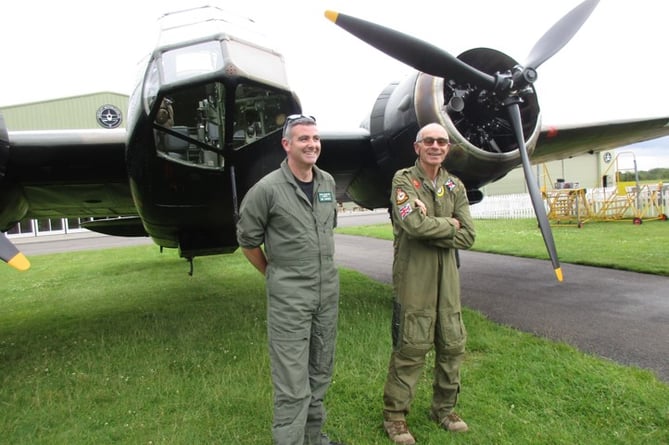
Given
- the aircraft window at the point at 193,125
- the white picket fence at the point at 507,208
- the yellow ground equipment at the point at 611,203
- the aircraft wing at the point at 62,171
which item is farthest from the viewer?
the white picket fence at the point at 507,208

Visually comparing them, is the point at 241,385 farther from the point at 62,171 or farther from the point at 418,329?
the point at 62,171

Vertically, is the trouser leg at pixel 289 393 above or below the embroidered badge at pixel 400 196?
below

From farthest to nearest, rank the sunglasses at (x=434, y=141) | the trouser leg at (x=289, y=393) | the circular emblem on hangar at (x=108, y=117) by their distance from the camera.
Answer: the circular emblem on hangar at (x=108, y=117) < the sunglasses at (x=434, y=141) < the trouser leg at (x=289, y=393)

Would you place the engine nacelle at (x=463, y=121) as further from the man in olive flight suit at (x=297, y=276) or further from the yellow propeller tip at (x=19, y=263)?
the yellow propeller tip at (x=19, y=263)

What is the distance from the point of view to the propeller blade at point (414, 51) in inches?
169

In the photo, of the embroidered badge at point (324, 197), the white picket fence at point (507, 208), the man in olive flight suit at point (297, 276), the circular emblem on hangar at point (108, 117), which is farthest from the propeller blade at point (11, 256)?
the circular emblem on hangar at point (108, 117)

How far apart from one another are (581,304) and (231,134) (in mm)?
4964

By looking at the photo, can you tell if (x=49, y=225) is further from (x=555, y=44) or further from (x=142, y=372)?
(x=555, y=44)

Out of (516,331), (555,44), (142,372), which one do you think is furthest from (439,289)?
(555,44)

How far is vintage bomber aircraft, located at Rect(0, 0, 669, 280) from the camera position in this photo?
366 centimetres

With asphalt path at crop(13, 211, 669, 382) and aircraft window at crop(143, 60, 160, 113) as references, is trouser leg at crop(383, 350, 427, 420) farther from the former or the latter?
aircraft window at crop(143, 60, 160, 113)

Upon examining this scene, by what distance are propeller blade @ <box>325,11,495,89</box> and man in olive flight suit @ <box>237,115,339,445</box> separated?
7.17ft

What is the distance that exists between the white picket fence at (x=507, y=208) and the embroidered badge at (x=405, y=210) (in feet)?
65.9

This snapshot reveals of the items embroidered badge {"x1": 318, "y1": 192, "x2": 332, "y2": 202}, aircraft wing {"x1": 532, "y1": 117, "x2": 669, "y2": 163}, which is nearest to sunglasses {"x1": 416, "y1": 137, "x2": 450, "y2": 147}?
embroidered badge {"x1": 318, "y1": 192, "x2": 332, "y2": 202}
